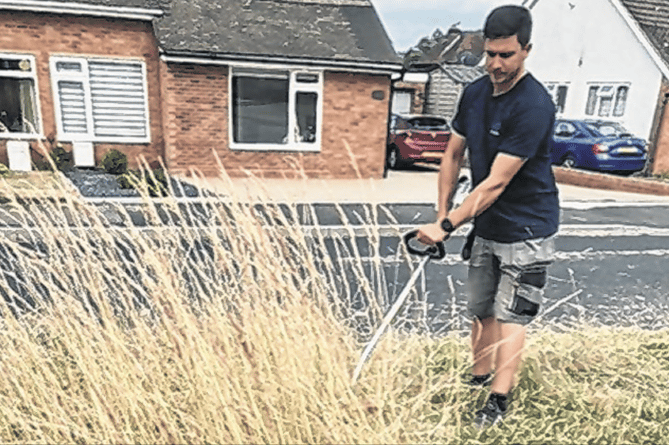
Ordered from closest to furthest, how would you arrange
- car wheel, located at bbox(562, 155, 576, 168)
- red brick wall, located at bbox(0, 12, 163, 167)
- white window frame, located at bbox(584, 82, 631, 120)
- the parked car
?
red brick wall, located at bbox(0, 12, 163, 167) < the parked car < car wheel, located at bbox(562, 155, 576, 168) < white window frame, located at bbox(584, 82, 631, 120)

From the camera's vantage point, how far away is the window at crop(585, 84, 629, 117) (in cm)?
1722

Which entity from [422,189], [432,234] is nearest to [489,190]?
[432,234]

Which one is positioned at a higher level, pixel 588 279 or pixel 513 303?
pixel 513 303

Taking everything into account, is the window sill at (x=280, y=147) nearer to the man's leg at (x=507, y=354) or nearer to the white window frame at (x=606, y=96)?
the man's leg at (x=507, y=354)

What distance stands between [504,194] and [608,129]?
15.2m

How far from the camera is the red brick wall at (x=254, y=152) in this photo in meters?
11.4

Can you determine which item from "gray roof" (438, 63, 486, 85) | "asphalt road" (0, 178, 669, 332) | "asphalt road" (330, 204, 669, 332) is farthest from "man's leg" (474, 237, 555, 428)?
"gray roof" (438, 63, 486, 85)

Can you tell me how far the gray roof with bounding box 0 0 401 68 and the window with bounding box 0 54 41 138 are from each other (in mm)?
1333

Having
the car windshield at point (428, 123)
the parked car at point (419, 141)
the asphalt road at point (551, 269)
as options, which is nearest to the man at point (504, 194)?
the asphalt road at point (551, 269)

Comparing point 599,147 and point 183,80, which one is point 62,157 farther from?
point 599,147

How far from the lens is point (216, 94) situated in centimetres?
1161

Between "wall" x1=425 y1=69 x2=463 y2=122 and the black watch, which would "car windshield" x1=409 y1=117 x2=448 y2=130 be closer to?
"wall" x1=425 y1=69 x2=463 y2=122

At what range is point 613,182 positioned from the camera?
1283 cm

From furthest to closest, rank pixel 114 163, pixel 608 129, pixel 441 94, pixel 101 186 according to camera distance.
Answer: pixel 441 94
pixel 608 129
pixel 114 163
pixel 101 186
